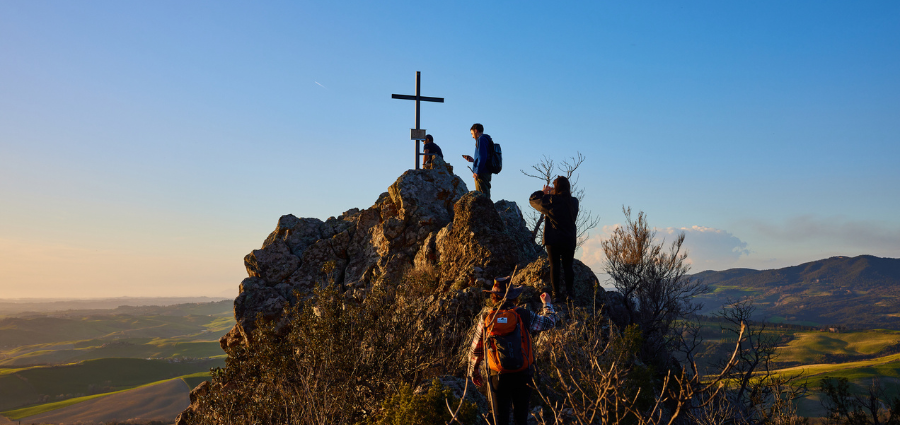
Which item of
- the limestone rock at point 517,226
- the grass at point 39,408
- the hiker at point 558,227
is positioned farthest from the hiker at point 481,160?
the grass at point 39,408

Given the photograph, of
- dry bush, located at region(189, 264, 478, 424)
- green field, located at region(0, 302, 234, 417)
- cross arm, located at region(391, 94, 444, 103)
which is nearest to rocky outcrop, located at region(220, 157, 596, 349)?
dry bush, located at region(189, 264, 478, 424)

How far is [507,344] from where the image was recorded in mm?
5961

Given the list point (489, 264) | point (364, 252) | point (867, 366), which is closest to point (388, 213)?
point (364, 252)

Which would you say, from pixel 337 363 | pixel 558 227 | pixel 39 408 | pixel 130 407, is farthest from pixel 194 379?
pixel 558 227

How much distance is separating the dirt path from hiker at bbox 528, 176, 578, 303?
10316 centimetres

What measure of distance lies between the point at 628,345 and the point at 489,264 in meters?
3.93

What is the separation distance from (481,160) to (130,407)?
11999 cm

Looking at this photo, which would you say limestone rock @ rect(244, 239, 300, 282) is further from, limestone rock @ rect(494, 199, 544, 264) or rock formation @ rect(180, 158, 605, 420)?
limestone rock @ rect(494, 199, 544, 264)

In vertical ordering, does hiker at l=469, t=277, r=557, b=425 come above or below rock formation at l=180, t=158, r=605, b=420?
below

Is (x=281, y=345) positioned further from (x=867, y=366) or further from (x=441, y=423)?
(x=867, y=366)

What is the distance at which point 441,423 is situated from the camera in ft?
20.2

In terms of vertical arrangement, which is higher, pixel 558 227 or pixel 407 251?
pixel 558 227

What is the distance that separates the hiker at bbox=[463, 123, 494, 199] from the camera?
1354 cm

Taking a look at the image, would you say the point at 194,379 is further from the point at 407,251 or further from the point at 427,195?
the point at 407,251
